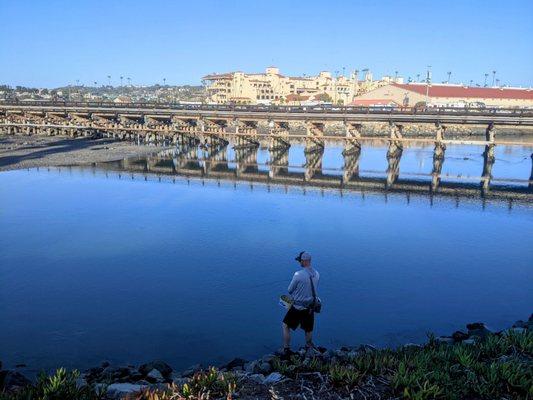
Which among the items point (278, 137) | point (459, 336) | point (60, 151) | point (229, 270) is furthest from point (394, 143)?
point (459, 336)

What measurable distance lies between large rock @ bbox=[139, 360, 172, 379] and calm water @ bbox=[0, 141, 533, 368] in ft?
1.38

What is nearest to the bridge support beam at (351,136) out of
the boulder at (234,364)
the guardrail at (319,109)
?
→ the guardrail at (319,109)

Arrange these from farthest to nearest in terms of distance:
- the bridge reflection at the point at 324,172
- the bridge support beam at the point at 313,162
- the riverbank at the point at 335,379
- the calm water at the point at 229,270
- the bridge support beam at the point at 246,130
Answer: the bridge support beam at the point at 246,130, the bridge support beam at the point at 313,162, the bridge reflection at the point at 324,172, the calm water at the point at 229,270, the riverbank at the point at 335,379

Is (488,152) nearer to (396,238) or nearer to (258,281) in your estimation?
(396,238)

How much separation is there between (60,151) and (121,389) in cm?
3715

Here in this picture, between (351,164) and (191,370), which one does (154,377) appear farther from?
(351,164)

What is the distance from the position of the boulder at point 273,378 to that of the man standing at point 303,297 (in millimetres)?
1420

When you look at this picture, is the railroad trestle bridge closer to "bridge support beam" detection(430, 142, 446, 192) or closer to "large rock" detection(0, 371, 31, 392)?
"bridge support beam" detection(430, 142, 446, 192)

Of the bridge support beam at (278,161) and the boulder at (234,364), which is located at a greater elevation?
the bridge support beam at (278,161)

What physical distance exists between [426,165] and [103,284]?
102ft

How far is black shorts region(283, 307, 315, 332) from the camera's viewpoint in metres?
7.89

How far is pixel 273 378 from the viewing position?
646 centimetres

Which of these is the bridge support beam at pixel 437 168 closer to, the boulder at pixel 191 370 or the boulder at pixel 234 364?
the boulder at pixel 234 364

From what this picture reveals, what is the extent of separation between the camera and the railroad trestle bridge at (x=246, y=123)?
39219 millimetres
